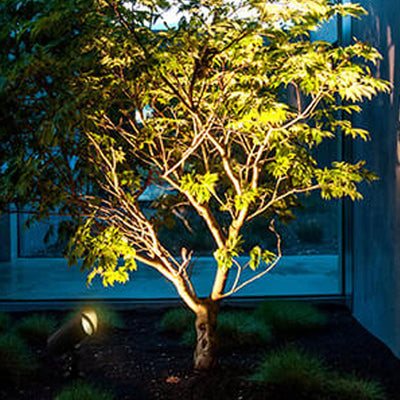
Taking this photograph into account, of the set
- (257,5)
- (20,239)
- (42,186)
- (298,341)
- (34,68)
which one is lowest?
(298,341)

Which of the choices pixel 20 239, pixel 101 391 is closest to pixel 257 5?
pixel 101 391

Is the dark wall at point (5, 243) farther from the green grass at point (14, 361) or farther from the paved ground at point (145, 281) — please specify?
the green grass at point (14, 361)

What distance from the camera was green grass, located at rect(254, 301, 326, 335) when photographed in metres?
4.78

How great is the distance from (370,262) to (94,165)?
261 centimetres

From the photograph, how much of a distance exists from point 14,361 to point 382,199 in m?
2.99

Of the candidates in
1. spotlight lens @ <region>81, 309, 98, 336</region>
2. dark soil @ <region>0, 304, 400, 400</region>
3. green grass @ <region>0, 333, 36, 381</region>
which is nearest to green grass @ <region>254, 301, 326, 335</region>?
dark soil @ <region>0, 304, 400, 400</region>

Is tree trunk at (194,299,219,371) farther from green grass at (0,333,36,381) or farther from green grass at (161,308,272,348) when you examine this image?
green grass at (0,333,36,381)

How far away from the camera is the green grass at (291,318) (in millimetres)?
4777

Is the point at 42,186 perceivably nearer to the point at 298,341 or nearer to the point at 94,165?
the point at 94,165

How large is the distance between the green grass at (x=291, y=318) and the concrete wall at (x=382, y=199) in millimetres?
457

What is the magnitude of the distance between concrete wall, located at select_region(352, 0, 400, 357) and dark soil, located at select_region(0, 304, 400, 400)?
225mm

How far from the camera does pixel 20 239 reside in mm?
7227

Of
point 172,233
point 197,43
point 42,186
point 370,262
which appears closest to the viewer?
point 197,43

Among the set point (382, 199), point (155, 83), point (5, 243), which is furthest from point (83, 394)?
point (5, 243)
